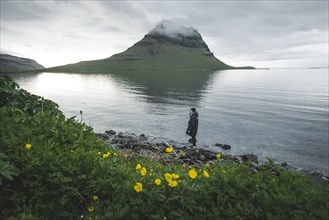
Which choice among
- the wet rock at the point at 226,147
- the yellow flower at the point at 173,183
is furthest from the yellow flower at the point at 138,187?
the wet rock at the point at 226,147

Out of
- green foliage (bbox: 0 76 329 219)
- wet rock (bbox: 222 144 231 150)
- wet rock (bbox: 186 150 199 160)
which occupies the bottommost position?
wet rock (bbox: 222 144 231 150)

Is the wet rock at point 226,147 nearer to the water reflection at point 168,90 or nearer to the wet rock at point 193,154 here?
the wet rock at point 193,154

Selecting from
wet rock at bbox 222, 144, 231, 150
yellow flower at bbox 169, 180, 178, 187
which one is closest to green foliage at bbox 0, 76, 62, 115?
yellow flower at bbox 169, 180, 178, 187

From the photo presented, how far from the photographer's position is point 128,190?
14.4 feet

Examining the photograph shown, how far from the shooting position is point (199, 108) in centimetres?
3969

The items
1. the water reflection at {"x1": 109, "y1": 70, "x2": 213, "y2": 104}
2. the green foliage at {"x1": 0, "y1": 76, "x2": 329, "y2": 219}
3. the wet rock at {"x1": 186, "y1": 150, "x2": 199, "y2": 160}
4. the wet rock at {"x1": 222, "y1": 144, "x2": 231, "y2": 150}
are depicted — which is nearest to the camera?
the green foliage at {"x1": 0, "y1": 76, "x2": 329, "y2": 219}

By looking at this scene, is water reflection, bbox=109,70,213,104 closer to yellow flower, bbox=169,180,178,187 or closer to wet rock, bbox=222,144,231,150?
wet rock, bbox=222,144,231,150

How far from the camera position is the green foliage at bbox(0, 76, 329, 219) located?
3.73 meters

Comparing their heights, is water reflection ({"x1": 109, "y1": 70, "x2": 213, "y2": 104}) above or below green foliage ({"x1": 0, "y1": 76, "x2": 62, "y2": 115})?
→ below

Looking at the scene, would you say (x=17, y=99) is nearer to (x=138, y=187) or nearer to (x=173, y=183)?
(x=138, y=187)

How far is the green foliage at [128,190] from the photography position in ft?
12.2

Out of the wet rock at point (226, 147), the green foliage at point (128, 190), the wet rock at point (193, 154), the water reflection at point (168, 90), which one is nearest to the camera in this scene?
the green foliage at point (128, 190)

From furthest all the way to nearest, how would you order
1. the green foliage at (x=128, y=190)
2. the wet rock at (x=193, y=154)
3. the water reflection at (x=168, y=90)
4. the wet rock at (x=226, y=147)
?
the water reflection at (x=168, y=90) < the wet rock at (x=226, y=147) < the wet rock at (x=193, y=154) < the green foliage at (x=128, y=190)

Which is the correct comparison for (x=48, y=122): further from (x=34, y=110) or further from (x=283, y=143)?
(x=283, y=143)
